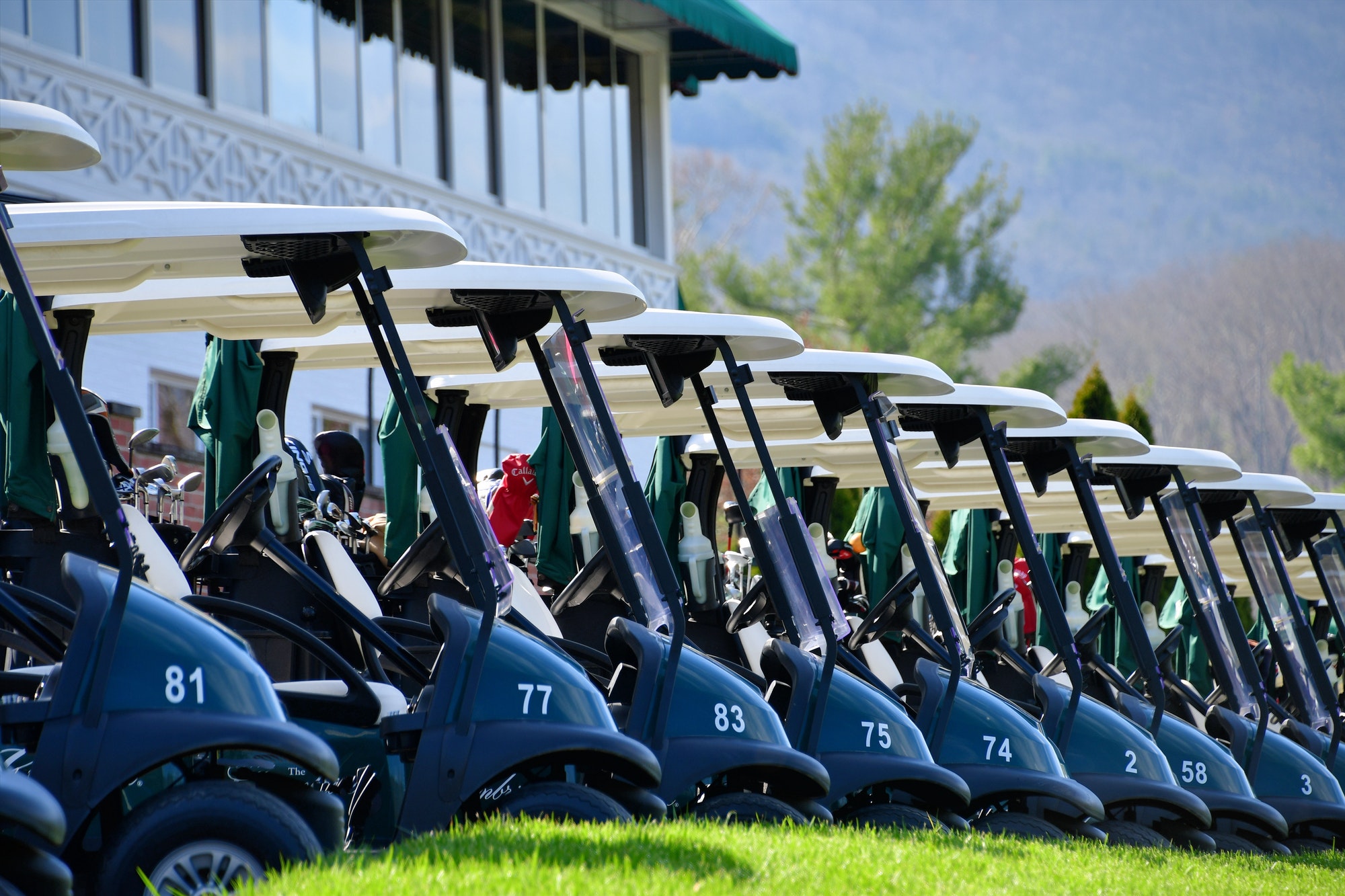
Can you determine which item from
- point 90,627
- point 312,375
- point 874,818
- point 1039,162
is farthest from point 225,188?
point 1039,162

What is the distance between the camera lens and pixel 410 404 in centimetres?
488

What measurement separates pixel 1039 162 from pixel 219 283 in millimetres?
110980

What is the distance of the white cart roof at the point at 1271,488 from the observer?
932 centimetres

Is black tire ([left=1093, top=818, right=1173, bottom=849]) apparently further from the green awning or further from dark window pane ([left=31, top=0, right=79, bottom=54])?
the green awning

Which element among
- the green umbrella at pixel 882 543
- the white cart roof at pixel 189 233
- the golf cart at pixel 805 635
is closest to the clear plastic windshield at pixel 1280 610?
the green umbrella at pixel 882 543

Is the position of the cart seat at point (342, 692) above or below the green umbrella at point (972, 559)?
above

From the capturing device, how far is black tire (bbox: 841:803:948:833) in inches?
238

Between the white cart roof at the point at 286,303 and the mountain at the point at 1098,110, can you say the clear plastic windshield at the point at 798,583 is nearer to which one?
the white cart roof at the point at 286,303

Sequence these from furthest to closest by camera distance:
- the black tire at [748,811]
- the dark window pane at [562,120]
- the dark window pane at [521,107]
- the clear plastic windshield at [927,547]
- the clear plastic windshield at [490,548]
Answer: the dark window pane at [562,120], the dark window pane at [521,107], the clear plastic windshield at [927,547], the black tire at [748,811], the clear plastic windshield at [490,548]

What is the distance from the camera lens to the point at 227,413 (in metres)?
6.73

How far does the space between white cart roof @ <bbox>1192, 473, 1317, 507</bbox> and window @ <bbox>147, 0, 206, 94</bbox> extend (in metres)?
8.14

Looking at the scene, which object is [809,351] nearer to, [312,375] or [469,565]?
[469,565]

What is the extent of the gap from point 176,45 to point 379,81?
232 cm

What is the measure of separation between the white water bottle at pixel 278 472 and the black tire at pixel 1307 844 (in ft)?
16.3
